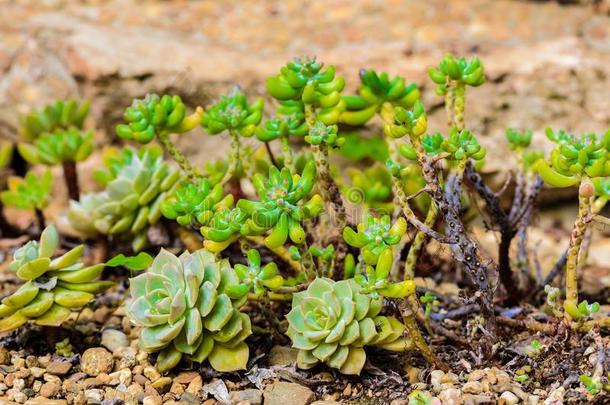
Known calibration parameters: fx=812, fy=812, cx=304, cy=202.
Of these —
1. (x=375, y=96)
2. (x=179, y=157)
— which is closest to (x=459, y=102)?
(x=375, y=96)

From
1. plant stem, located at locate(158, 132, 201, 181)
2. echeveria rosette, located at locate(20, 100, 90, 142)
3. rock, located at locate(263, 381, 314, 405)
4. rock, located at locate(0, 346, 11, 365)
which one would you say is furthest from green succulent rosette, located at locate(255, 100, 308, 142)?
echeveria rosette, located at locate(20, 100, 90, 142)

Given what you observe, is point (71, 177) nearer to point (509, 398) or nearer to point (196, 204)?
point (196, 204)

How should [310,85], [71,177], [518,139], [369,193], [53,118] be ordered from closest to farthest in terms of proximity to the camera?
[310,85]
[518,139]
[369,193]
[71,177]
[53,118]

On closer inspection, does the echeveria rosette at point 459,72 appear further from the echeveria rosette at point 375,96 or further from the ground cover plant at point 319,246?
the echeveria rosette at point 375,96

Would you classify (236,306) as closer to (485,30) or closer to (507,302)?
(507,302)

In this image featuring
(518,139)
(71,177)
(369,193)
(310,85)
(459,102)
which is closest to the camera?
(310,85)
